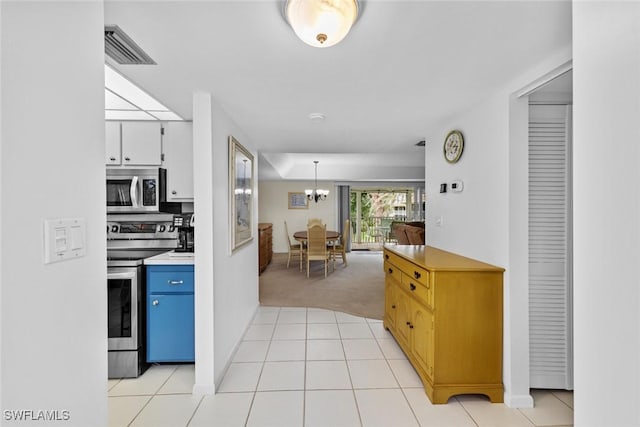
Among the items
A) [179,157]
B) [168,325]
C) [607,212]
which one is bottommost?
[168,325]

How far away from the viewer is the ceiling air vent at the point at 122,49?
1.34 meters

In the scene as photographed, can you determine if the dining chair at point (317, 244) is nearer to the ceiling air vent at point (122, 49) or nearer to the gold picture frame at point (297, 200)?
the gold picture frame at point (297, 200)

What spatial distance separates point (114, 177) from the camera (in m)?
2.76

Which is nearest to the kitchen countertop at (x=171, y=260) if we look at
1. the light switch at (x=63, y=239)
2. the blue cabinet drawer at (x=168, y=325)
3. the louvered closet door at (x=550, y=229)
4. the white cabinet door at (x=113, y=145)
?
the blue cabinet drawer at (x=168, y=325)

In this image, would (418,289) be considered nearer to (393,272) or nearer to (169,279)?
(393,272)

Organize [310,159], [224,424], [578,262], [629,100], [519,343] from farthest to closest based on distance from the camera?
[310,159] → [519,343] → [224,424] → [578,262] → [629,100]

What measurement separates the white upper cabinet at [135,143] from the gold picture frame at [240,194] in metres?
0.71

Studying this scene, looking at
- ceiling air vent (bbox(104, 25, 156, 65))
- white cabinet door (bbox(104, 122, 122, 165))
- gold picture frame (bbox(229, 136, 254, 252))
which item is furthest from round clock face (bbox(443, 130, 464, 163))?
white cabinet door (bbox(104, 122, 122, 165))

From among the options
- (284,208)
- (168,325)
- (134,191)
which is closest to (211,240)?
(168,325)

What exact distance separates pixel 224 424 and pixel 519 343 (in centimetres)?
191

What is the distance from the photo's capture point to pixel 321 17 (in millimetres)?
1123

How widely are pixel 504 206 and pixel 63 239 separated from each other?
7.32 feet

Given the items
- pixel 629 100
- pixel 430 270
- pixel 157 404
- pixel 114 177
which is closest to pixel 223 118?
pixel 114 177

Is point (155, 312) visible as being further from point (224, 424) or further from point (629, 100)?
point (629, 100)
